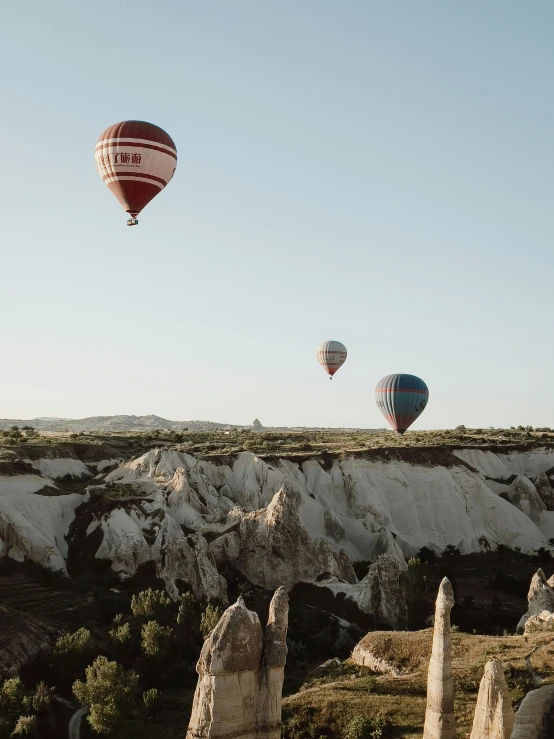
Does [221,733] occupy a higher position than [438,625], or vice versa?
[438,625]

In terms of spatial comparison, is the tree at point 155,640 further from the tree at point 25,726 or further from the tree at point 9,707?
the tree at point 25,726

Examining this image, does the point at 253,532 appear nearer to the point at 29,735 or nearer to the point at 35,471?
the point at 35,471

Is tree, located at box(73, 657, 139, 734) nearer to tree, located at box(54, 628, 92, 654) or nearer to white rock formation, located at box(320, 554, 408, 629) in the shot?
tree, located at box(54, 628, 92, 654)

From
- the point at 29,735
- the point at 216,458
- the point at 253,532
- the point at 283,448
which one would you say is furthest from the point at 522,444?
the point at 29,735

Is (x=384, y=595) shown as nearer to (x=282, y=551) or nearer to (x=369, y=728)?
(x=282, y=551)

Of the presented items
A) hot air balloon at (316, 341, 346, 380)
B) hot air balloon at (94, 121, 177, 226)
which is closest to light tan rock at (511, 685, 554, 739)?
hot air balloon at (94, 121, 177, 226)

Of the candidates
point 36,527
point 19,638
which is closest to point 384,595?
point 19,638
